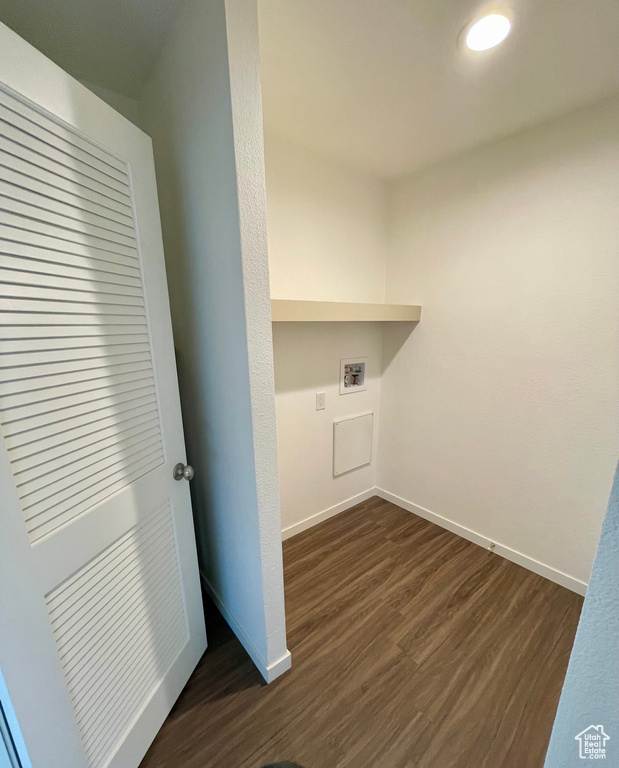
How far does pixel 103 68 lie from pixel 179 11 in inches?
18.5

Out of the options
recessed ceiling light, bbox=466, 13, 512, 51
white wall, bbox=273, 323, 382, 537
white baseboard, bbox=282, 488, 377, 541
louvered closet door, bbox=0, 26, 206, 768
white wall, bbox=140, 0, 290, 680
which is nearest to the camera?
louvered closet door, bbox=0, 26, 206, 768

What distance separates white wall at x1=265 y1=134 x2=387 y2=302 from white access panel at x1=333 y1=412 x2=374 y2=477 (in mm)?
908

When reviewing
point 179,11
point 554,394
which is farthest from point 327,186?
point 554,394

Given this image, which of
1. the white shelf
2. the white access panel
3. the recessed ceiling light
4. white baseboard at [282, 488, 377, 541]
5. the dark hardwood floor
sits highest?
the recessed ceiling light

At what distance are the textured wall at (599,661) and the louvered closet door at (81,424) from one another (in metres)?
1.05

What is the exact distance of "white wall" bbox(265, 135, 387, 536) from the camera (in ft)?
5.96

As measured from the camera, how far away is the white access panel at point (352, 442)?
89.7 inches

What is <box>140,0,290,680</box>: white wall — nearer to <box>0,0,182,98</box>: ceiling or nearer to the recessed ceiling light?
<box>0,0,182,98</box>: ceiling

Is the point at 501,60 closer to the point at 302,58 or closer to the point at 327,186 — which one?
the point at 302,58

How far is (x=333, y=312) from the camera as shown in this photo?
170 cm

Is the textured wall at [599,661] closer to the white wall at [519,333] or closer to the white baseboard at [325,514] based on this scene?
the white wall at [519,333]

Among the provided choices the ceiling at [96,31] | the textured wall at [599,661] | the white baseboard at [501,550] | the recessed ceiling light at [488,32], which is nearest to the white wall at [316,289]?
the white baseboard at [501,550]

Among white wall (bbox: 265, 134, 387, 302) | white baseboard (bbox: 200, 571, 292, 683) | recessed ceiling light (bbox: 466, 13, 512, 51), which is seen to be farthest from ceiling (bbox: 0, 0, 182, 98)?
white baseboard (bbox: 200, 571, 292, 683)

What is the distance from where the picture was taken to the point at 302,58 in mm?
1160
